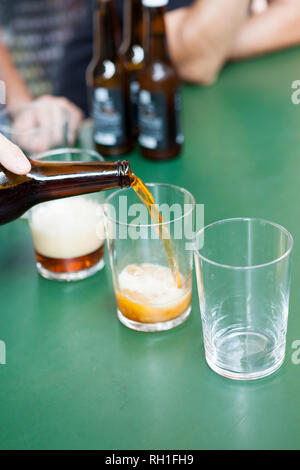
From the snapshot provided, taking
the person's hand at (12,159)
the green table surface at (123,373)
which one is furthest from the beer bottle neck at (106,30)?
the person's hand at (12,159)

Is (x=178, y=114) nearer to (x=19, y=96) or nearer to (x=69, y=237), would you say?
(x=69, y=237)

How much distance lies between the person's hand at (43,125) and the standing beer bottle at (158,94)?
16cm

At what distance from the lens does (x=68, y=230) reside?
89 centimetres

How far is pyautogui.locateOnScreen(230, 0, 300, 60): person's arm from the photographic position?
66.6 inches

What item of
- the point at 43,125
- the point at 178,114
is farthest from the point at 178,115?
the point at 43,125

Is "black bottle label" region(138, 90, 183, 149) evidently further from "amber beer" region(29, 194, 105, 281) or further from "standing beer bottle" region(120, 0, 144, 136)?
"amber beer" region(29, 194, 105, 281)

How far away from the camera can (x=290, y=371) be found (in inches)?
27.7

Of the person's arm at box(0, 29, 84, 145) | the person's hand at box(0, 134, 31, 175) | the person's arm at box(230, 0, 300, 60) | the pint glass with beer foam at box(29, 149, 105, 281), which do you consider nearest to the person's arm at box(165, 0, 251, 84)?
the person's arm at box(230, 0, 300, 60)

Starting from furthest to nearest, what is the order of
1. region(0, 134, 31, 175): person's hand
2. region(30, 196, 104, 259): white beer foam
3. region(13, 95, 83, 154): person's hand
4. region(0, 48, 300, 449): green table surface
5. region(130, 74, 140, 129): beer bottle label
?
region(130, 74, 140, 129): beer bottle label
region(13, 95, 83, 154): person's hand
region(30, 196, 104, 259): white beer foam
region(0, 134, 31, 175): person's hand
region(0, 48, 300, 449): green table surface

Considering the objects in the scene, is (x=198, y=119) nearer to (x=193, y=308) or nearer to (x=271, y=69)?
(x=271, y=69)

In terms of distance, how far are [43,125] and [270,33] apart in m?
0.81

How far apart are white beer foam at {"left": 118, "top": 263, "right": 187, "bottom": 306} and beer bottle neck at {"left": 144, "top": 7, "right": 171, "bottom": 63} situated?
545mm

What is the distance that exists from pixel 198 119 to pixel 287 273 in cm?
79

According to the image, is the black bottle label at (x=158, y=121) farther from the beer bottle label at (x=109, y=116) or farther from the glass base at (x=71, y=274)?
the glass base at (x=71, y=274)
